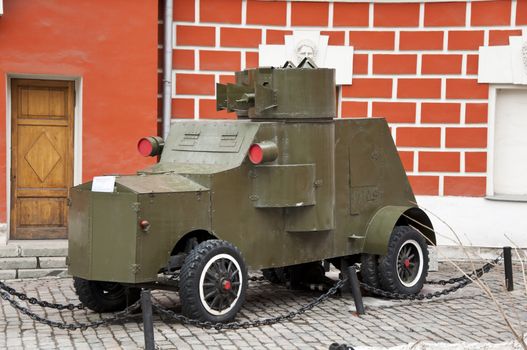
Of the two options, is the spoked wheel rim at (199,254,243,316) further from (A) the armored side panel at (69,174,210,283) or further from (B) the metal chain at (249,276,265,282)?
(B) the metal chain at (249,276,265,282)

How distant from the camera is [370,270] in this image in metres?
9.86

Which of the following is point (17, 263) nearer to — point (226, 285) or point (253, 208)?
point (253, 208)

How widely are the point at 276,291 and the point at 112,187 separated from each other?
2959 millimetres

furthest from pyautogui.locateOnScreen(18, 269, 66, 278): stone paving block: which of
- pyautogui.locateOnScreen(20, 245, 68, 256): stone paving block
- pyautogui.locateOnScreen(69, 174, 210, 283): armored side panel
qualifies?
pyautogui.locateOnScreen(69, 174, 210, 283): armored side panel

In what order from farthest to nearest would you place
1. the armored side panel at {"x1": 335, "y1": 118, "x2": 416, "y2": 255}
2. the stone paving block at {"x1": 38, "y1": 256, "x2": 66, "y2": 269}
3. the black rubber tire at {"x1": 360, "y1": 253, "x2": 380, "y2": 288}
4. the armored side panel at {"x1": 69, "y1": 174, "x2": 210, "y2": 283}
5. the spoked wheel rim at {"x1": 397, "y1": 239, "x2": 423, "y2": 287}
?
1. the stone paving block at {"x1": 38, "y1": 256, "x2": 66, "y2": 269}
2. the spoked wheel rim at {"x1": 397, "y1": 239, "x2": 423, "y2": 287}
3. the black rubber tire at {"x1": 360, "y1": 253, "x2": 380, "y2": 288}
4. the armored side panel at {"x1": 335, "y1": 118, "x2": 416, "y2": 255}
5. the armored side panel at {"x1": 69, "y1": 174, "x2": 210, "y2": 283}

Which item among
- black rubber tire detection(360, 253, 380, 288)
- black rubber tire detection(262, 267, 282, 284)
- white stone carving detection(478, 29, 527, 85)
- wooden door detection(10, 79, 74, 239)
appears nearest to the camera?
black rubber tire detection(360, 253, 380, 288)

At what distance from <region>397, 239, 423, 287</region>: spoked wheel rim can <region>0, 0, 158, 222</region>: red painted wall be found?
3.94m

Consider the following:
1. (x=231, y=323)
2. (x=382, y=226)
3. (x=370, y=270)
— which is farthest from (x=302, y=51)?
(x=231, y=323)

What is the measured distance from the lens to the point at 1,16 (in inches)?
457

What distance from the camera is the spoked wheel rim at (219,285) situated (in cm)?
812

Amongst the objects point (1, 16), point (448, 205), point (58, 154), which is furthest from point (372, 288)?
point (1, 16)

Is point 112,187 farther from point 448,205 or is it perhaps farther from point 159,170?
point 448,205

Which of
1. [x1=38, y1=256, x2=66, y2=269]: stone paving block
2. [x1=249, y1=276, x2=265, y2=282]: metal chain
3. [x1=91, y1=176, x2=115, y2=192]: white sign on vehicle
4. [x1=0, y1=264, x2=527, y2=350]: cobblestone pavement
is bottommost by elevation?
[x1=0, y1=264, x2=527, y2=350]: cobblestone pavement

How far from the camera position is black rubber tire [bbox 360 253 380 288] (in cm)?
987
